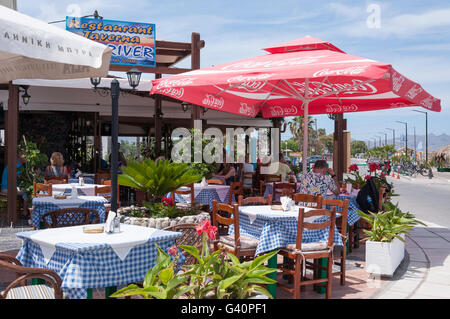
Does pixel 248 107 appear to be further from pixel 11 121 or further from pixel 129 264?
pixel 129 264

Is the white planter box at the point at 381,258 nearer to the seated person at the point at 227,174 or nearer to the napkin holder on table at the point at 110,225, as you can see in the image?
the napkin holder on table at the point at 110,225

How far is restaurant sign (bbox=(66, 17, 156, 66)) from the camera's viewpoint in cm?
1207

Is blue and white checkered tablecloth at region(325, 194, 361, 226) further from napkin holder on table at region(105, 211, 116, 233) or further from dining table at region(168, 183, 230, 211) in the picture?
napkin holder on table at region(105, 211, 116, 233)

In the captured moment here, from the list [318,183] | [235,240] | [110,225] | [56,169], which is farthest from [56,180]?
[110,225]

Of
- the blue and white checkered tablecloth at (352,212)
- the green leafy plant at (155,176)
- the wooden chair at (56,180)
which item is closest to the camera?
the green leafy plant at (155,176)

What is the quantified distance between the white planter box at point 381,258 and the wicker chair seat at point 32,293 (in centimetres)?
384

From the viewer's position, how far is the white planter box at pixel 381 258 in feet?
18.7

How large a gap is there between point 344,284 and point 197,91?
150 inches

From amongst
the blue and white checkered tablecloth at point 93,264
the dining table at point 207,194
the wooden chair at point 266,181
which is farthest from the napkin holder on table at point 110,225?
the wooden chair at point 266,181

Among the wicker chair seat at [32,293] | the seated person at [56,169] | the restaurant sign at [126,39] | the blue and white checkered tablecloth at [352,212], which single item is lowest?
the wicker chair seat at [32,293]

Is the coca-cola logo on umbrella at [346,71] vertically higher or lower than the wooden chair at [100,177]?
higher

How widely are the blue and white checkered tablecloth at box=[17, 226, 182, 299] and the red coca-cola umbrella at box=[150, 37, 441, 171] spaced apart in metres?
2.78
